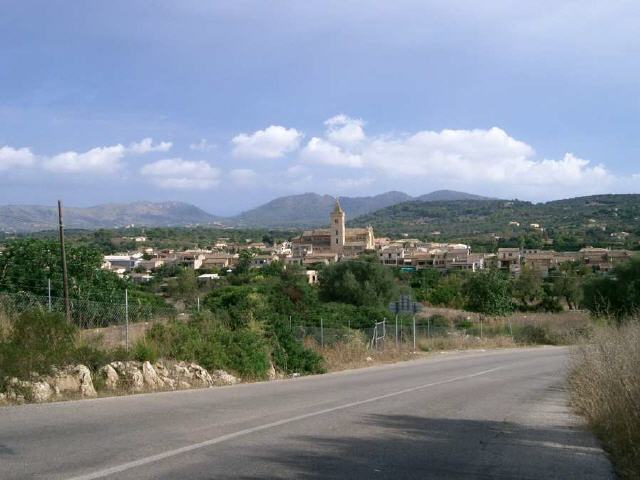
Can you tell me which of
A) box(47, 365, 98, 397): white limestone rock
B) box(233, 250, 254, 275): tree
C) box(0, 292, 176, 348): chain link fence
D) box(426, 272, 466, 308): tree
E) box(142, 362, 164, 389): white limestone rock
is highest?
box(0, 292, 176, 348): chain link fence

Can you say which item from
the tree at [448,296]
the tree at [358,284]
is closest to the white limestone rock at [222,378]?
Result: the tree at [358,284]

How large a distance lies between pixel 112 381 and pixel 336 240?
507 ft

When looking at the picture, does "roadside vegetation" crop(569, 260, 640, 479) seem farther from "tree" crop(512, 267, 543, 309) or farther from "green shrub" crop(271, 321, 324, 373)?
"tree" crop(512, 267, 543, 309)

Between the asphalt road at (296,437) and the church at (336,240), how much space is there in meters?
133

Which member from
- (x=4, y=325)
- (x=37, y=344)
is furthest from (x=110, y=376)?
(x=4, y=325)

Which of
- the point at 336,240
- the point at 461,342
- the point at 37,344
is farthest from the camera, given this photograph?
the point at 336,240

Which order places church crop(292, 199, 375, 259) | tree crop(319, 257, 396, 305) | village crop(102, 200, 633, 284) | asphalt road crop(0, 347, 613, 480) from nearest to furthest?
asphalt road crop(0, 347, 613, 480) < tree crop(319, 257, 396, 305) < village crop(102, 200, 633, 284) < church crop(292, 199, 375, 259)

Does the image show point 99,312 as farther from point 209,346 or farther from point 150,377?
point 150,377

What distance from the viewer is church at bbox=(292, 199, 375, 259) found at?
154 meters

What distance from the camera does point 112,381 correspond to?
1158cm

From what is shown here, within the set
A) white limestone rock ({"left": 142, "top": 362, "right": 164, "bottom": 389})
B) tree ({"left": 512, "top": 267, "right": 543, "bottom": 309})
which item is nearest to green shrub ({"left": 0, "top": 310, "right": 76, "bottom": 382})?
white limestone rock ({"left": 142, "top": 362, "right": 164, "bottom": 389})

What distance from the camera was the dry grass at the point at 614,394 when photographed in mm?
6805

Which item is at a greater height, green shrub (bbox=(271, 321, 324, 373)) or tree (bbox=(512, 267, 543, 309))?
green shrub (bbox=(271, 321, 324, 373))

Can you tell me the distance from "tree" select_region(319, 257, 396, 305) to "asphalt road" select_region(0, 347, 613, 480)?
1803 inches
